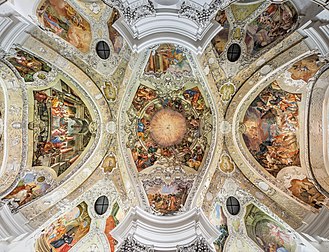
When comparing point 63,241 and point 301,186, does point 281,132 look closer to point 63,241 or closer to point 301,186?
point 301,186

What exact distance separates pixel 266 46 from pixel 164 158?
17.5ft

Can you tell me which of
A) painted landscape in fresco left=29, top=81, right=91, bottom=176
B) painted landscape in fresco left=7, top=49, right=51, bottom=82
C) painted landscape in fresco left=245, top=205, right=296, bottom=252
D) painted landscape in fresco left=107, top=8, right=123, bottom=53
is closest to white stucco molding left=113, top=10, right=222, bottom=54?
painted landscape in fresco left=107, top=8, right=123, bottom=53

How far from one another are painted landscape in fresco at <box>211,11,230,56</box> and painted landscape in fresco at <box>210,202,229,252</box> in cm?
519

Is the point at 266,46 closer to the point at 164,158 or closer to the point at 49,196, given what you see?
the point at 164,158

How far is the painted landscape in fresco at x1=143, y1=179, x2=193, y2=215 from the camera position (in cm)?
1071

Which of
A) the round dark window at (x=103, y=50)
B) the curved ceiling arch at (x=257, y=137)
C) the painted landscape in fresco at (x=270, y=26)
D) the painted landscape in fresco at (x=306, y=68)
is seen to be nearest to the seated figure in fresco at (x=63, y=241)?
the round dark window at (x=103, y=50)

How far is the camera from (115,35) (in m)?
9.89

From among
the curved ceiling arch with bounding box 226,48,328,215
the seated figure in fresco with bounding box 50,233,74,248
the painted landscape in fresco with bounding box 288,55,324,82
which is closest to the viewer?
the painted landscape in fresco with bounding box 288,55,324,82

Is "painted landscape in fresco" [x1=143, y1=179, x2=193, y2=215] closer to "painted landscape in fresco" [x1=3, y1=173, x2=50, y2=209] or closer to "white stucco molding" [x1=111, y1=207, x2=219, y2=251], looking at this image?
"white stucco molding" [x1=111, y1=207, x2=219, y2=251]

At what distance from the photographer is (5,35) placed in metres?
7.71

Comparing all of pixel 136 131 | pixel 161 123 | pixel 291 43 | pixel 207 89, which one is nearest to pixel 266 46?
pixel 291 43

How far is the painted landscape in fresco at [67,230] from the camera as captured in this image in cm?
946

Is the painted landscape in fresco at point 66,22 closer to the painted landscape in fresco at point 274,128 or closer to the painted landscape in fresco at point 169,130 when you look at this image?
the painted landscape in fresco at point 169,130

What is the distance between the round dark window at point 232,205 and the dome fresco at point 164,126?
3 centimetres
